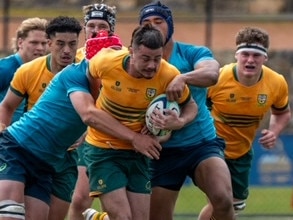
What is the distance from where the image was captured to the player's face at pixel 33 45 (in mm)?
11602

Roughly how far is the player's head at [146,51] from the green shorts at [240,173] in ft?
9.55

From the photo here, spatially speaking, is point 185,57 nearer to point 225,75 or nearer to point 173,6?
point 225,75

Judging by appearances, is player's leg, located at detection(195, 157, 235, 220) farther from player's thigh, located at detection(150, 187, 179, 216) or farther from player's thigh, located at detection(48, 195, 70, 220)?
player's thigh, located at detection(48, 195, 70, 220)

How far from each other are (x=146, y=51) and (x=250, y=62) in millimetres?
2574

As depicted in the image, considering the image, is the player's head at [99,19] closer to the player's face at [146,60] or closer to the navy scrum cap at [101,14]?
the navy scrum cap at [101,14]

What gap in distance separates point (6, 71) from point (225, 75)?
78.5 inches

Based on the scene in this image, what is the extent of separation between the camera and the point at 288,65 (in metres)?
20.7

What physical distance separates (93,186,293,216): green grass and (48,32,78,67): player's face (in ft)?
18.6

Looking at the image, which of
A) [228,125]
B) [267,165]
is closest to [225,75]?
[228,125]

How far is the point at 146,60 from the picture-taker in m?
9.15

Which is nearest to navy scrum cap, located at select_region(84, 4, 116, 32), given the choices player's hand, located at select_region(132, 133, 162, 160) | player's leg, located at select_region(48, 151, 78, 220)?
player's leg, located at select_region(48, 151, 78, 220)

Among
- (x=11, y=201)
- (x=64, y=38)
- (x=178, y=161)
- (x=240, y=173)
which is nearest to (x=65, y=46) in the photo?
(x=64, y=38)

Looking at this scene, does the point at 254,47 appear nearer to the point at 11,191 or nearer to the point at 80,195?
the point at 80,195

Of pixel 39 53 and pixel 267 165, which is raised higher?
pixel 39 53
